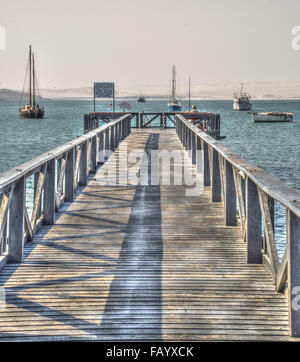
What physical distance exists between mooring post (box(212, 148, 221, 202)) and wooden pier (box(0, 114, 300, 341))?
7 cm

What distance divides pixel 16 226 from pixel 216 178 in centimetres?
382

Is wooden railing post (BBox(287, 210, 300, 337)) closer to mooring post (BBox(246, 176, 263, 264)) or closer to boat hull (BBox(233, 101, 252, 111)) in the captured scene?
mooring post (BBox(246, 176, 263, 264))

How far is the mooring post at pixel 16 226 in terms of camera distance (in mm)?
5227

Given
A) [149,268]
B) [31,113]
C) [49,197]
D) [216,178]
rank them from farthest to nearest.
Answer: [31,113] → [216,178] → [49,197] → [149,268]

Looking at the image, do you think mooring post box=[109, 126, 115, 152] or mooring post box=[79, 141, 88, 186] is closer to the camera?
mooring post box=[79, 141, 88, 186]

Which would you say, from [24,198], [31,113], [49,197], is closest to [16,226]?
[24,198]

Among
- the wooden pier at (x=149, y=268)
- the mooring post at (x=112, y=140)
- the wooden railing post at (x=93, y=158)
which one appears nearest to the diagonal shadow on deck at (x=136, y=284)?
the wooden pier at (x=149, y=268)

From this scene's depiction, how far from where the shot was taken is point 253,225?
5.34m

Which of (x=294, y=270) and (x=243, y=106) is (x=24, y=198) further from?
(x=243, y=106)

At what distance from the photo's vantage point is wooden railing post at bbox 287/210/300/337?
3.78 m

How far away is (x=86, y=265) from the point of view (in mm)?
5203

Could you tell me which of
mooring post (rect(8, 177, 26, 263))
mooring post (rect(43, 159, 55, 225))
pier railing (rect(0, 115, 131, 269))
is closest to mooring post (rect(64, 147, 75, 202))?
pier railing (rect(0, 115, 131, 269))

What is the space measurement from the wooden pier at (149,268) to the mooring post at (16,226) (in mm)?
10

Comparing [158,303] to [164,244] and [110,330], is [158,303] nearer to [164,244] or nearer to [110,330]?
[110,330]
